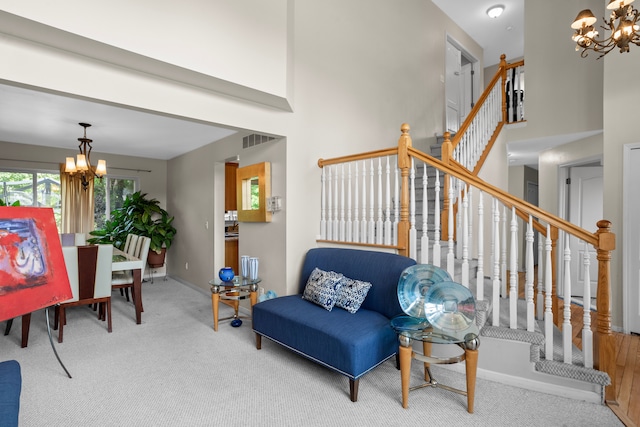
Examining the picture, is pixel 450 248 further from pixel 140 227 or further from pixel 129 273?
pixel 140 227

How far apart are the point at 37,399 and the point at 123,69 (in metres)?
2.46

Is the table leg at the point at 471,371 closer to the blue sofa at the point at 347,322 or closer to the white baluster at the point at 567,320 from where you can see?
the blue sofa at the point at 347,322

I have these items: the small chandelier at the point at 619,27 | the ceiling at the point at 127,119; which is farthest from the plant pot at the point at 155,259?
the small chandelier at the point at 619,27

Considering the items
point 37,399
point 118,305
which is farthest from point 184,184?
point 37,399

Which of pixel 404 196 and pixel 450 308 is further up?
pixel 404 196

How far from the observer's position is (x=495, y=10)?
18.5ft

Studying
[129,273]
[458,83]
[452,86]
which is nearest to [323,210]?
[129,273]

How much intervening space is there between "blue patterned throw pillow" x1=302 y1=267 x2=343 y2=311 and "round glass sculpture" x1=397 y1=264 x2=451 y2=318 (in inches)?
24.6

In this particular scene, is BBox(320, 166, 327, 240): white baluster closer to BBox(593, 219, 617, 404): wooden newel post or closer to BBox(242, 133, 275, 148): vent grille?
BBox(242, 133, 275, 148): vent grille

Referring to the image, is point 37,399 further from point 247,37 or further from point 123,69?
point 247,37

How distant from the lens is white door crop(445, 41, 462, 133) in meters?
6.02

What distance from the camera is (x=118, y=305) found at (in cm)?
455

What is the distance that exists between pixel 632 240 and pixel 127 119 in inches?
235

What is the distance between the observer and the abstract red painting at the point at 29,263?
198cm
